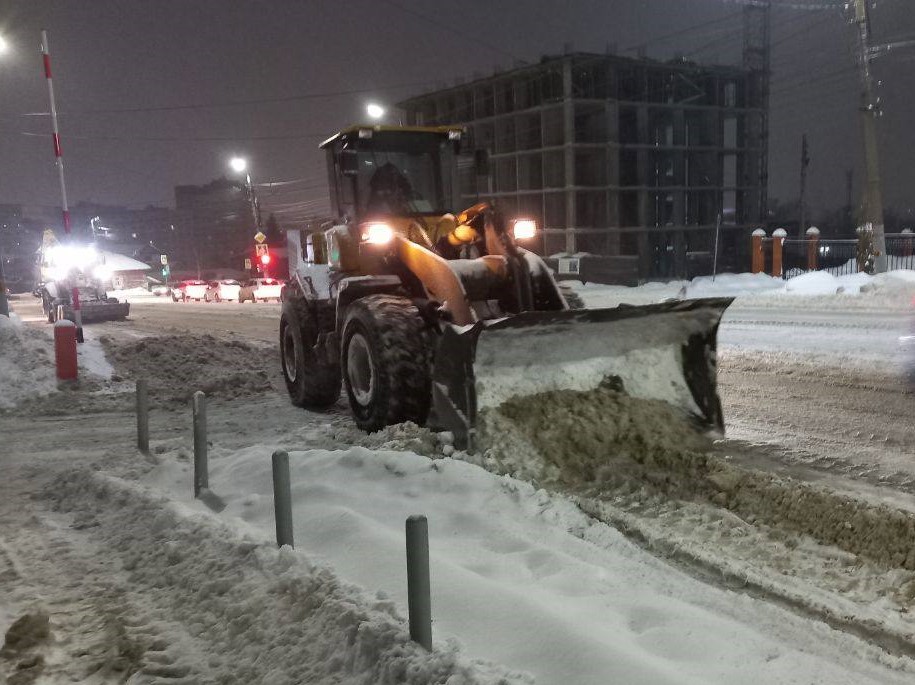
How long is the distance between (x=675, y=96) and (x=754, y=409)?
159ft

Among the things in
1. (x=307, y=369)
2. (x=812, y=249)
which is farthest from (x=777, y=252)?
(x=307, y=369)

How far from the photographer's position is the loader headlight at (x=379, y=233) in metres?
7.82

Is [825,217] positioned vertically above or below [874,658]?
above

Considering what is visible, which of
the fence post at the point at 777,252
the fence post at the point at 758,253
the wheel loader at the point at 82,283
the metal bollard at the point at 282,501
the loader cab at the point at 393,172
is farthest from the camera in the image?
the fence post at the point at 758,253

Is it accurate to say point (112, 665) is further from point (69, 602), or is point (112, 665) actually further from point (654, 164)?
point (654, 164)

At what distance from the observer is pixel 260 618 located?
392 cm

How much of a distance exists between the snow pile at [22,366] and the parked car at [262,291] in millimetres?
20638

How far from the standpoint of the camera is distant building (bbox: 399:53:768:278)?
157ft

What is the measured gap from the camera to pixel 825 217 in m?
82.6

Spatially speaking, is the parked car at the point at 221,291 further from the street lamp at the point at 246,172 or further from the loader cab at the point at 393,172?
the loader cab at the point at 393,172

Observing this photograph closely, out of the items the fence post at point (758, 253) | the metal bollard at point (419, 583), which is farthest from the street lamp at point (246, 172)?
the metal bollard at point (419, 583)

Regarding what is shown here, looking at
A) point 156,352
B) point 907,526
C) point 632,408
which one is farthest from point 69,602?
point 156,352

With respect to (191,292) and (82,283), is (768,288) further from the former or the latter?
(191,292)

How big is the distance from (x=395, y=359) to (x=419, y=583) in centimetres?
385
